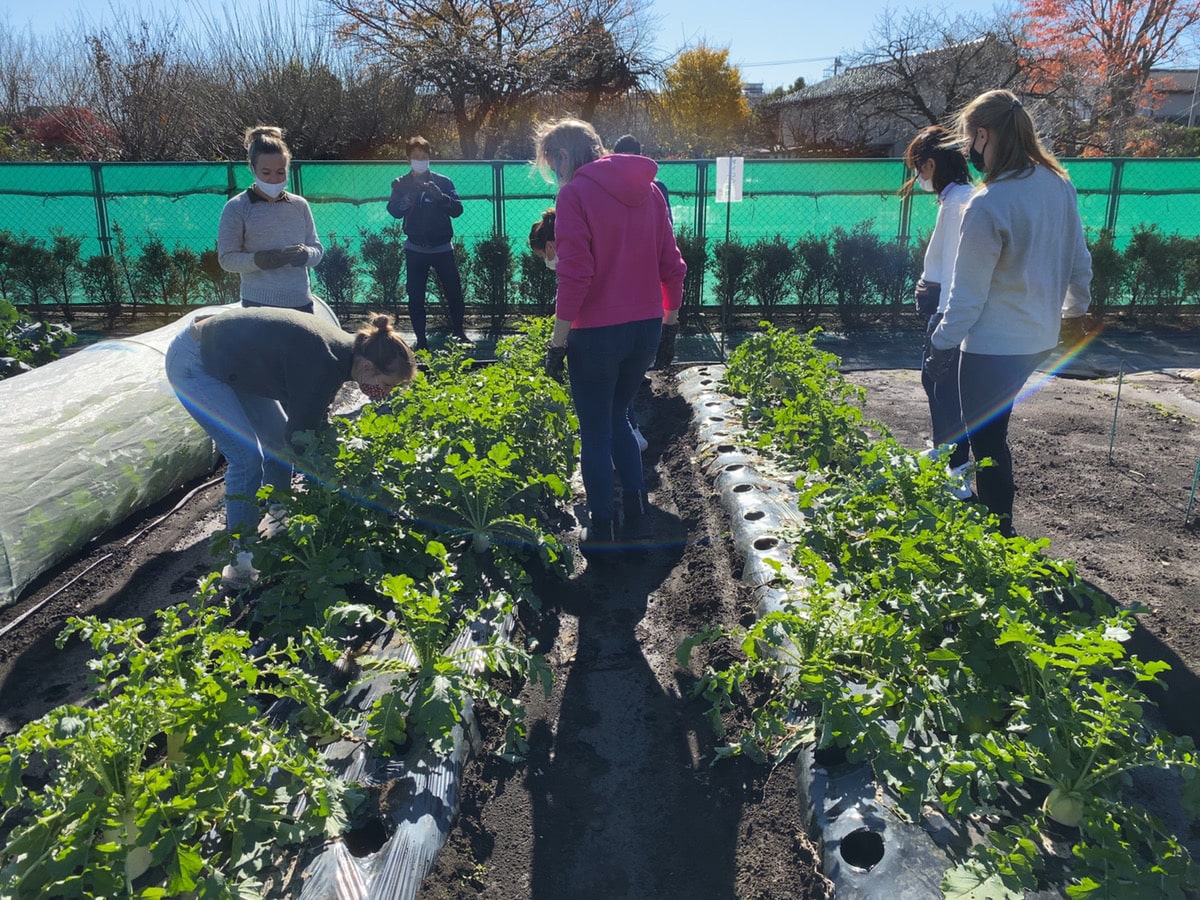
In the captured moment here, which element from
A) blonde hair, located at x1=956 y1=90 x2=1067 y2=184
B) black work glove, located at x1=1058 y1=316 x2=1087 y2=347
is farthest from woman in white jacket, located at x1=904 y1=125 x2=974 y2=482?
black work glove, located at x1=1058 y1=316 x2=1087 y2=347

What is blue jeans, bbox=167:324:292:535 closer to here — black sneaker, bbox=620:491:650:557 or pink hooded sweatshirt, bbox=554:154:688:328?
pink hooded sweatshirt, bbox=554:154:688:328

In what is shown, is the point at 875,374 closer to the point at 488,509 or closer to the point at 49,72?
the point at 488,509

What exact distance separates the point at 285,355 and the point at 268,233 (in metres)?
1.56

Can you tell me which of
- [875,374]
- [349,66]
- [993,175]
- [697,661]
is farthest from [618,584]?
[349,66]

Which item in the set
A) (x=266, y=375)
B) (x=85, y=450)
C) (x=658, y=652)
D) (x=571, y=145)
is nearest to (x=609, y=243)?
(x=571, y=145)

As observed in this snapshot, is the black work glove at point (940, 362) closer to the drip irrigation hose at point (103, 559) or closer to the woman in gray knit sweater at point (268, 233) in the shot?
the woman in gray knit sweater at point (268, 233)

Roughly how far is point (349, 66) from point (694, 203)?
11.2 m

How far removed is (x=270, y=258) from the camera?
4570 millimetres

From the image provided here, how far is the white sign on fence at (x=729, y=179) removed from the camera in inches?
304

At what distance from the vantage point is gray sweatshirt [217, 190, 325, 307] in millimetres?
4504

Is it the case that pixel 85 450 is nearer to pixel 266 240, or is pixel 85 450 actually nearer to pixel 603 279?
pixel 266 240

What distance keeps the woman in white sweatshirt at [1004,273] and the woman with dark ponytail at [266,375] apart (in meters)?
2.07

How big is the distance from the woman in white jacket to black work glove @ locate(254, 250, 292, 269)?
313 cm

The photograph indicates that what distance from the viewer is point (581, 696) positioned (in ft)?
10.0
